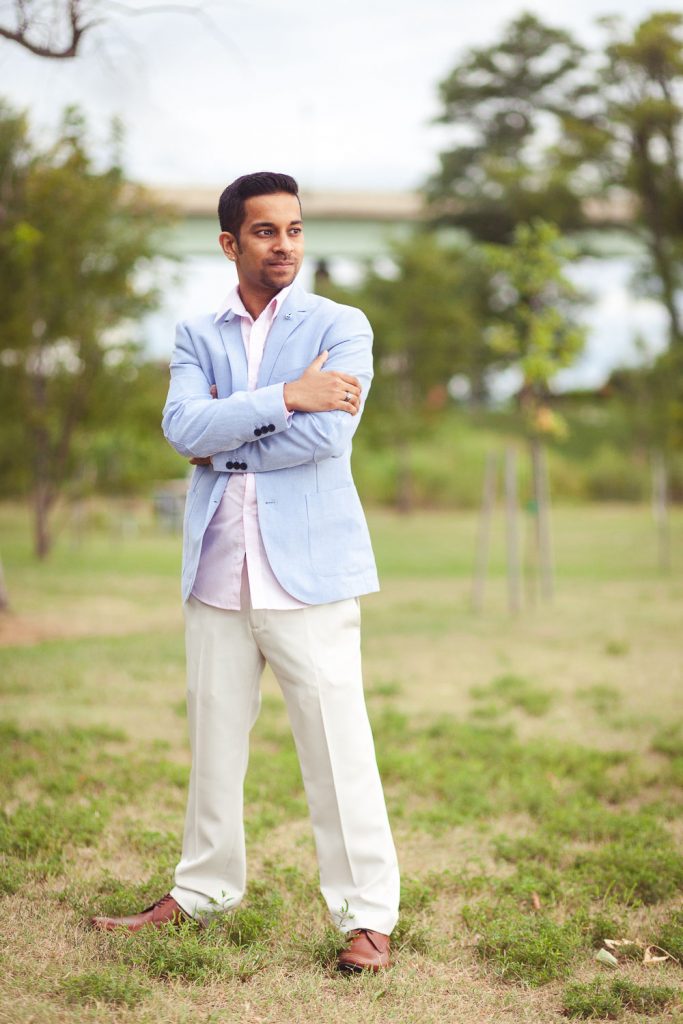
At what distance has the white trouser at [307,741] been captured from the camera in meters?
3.14

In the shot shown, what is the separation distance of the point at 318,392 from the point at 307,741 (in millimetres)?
957

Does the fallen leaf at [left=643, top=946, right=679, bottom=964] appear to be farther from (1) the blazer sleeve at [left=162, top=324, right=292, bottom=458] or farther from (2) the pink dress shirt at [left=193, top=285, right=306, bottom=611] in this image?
(1) the blazer sleeve at [left=162, top=324, right=292, bottom=458]

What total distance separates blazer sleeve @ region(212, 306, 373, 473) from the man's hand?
2 cm

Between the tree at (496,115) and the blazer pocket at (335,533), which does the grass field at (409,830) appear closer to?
the blazer pocket at (335,533)

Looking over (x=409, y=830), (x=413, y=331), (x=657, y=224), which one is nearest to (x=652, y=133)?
(x=657, y=224)

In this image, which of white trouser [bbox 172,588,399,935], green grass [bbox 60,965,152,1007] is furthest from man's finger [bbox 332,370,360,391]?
green grass [bbox 60,965,152,1007]

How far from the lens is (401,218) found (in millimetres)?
37906

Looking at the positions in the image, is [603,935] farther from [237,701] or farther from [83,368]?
[83,368]

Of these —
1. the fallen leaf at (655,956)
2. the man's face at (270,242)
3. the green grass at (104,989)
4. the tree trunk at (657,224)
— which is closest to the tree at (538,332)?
the fallen leaf at (655,956)

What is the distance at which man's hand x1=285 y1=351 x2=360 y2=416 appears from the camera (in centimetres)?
309

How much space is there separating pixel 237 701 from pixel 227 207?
1376 mm

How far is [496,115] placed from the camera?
35062mm

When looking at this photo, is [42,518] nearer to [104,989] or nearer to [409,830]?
[409,830]

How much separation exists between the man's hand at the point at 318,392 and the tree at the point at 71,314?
10147 mm
